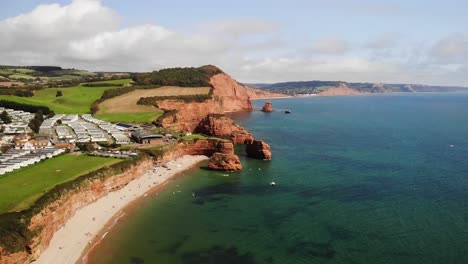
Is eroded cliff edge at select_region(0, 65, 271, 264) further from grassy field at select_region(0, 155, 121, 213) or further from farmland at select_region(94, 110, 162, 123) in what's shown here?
farmland at select_region(94, 110, 162, 123)

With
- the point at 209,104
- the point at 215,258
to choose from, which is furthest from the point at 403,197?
the point at 209,104

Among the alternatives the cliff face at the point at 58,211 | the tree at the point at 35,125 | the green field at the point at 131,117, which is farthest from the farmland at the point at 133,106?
the cliff face at the point at 58,211

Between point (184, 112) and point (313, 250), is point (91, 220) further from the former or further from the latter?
point (184, 112)

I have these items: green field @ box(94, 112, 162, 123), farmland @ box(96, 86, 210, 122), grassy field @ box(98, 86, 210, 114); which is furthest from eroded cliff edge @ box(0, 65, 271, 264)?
grassy field @ box(98, 86, 210, 114)

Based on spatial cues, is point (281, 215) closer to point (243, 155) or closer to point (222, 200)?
point (222, 200)

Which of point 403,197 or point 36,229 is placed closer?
point 36,229

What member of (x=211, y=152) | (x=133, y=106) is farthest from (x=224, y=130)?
(x=133, y=106)

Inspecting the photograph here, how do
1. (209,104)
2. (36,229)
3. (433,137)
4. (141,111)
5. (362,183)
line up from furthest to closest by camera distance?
1. (209,104)
2. (141,111)
3. (433,137)
4. (362,183)
5. (36,229)
